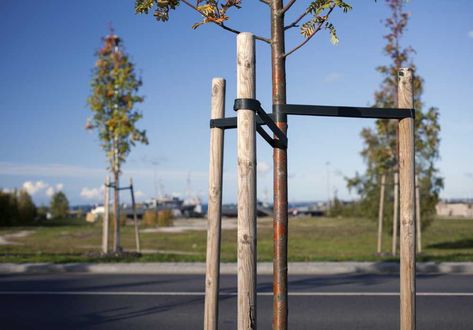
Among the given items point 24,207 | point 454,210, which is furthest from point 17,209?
point 454,210

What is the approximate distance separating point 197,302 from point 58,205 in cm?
4944

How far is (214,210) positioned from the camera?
3.51m

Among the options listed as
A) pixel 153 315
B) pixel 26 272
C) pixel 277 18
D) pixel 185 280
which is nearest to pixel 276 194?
pixel 277 18

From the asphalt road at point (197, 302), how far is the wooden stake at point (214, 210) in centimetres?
353

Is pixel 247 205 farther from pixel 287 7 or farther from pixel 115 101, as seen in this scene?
pixel 115 101

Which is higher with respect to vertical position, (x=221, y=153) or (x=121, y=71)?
(x=121, y=71)

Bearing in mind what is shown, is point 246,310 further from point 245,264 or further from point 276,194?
point 276,194

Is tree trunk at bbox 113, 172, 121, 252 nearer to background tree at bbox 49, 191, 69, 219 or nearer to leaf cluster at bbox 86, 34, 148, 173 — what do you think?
leaf cluster at bbox 86, 34, 148, 173

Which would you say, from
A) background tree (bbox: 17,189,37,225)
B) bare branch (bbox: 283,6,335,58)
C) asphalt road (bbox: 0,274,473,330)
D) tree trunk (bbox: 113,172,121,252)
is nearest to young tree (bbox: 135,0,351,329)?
bare branch (bbox: 283,6,335,58)

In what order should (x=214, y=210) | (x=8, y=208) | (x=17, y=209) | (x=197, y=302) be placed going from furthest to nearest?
(x=17, y=209) < (x=8, y=208) < (x=197, y=302) < (x=214, y=210)

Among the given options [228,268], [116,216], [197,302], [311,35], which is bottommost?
[197,302]

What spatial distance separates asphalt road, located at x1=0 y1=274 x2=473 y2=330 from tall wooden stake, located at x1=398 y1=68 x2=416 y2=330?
3.47 m

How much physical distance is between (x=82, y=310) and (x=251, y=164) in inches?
226

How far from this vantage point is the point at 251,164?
3.00 m
